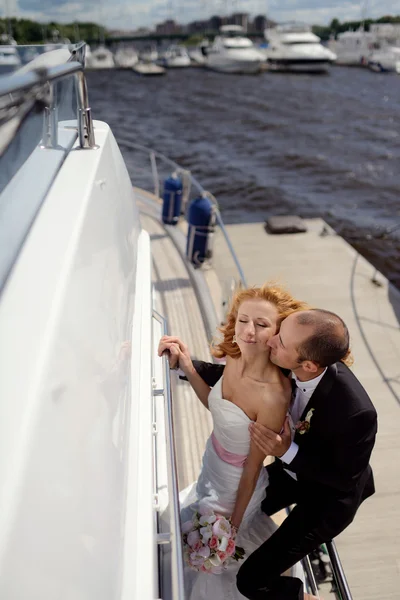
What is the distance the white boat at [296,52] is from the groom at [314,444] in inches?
1956

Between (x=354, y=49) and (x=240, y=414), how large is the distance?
65.7 metres

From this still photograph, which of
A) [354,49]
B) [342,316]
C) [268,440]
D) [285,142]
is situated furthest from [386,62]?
[268,440]

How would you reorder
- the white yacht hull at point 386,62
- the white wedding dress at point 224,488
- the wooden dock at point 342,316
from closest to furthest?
the white wedding dress at point 224,488
the wooden dock at point 342,316
the white yacht hull at point 386,62

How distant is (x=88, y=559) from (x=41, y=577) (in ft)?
0.64

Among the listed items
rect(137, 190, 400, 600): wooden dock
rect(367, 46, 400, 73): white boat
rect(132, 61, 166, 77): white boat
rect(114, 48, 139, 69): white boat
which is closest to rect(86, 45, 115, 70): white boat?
rect(114, 48, 139, 69): white boat

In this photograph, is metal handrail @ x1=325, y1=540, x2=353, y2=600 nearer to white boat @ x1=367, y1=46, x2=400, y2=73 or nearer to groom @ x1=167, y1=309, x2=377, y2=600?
groom @ x1=167, y1=309, x2=377, y2=600

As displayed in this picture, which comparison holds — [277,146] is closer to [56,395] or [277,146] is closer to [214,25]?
[56,395]

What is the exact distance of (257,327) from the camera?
169 centimetres

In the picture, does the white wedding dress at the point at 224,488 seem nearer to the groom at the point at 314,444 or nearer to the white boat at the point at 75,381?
the groom at the point at 314,444

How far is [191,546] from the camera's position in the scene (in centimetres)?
177

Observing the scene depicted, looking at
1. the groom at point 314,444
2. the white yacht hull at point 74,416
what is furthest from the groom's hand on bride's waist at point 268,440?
the white yacht hull at point 74,416

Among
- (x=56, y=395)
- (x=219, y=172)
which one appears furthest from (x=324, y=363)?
(x=219, y=172)

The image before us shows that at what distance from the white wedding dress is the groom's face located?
273 mm

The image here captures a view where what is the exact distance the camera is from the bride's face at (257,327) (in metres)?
1.68
